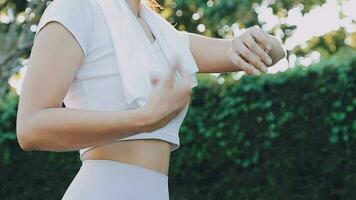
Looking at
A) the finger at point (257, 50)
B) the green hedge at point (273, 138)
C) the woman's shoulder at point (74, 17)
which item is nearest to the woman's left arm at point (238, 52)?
the finger at point (257, 50)

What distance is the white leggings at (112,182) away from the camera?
6.93 feet

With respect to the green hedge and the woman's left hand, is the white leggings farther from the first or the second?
the green hedge

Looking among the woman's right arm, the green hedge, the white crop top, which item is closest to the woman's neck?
the white crop top

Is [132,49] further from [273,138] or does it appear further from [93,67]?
[273,138]

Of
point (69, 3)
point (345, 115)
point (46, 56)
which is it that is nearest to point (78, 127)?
point (46, 56)

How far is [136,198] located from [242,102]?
3611 mm

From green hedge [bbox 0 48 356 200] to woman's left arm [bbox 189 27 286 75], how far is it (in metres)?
2.85

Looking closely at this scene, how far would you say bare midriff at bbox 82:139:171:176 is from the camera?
2.13m

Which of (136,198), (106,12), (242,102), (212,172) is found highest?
(106,12)

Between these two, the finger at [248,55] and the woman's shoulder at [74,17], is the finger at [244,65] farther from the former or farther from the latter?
the woman's shoulder at [74,17]

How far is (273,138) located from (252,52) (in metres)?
3.29

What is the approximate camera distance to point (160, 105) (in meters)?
1.86

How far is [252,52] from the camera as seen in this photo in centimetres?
229

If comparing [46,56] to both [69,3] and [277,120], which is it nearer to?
[69,3]
